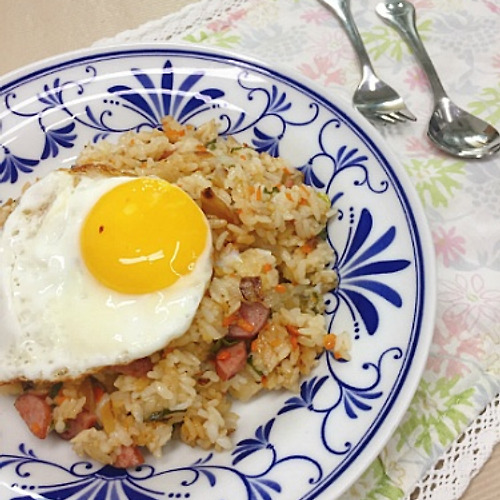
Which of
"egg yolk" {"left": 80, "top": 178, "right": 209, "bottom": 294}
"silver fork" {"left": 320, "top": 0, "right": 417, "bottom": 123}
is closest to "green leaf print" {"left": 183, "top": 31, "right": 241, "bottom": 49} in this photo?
"silver fork" {"left": 320, "top": 0, "right": 417, "bottom": 123}

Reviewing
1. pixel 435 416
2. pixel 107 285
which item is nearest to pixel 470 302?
pixel 435 416

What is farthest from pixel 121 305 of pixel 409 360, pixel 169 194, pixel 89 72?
pixel 89 72

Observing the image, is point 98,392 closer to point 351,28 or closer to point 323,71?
point 323,71

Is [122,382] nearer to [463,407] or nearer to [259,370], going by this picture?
[259,370]

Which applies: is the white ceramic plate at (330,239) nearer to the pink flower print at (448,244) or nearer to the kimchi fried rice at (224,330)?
the kimchi fried rice at (224,330)

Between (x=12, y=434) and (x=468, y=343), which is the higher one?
(x=12, y=434)

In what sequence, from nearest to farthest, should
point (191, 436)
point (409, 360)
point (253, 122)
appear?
point (409, 360) → point (191, 436) → point (253, 122)
